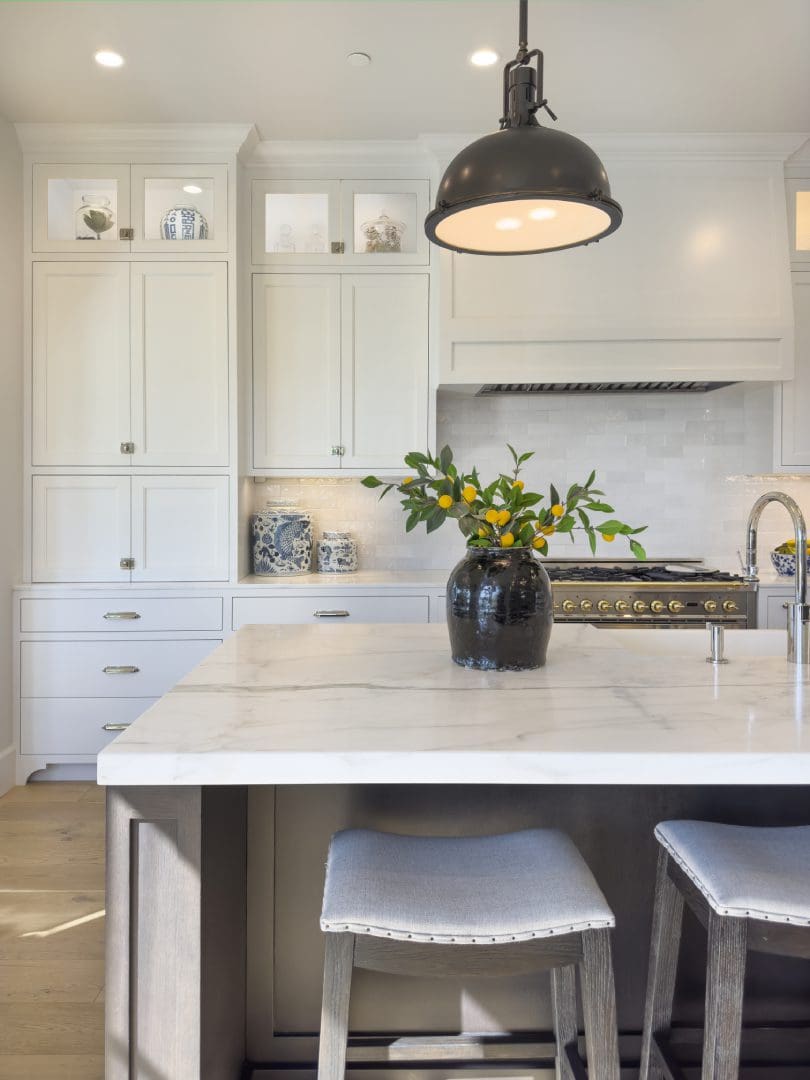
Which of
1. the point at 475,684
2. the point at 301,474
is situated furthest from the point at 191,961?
the point at 301,474

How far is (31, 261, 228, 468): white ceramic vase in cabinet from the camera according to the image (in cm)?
339

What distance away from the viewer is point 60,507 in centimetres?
342

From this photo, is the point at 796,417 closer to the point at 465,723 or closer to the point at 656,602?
the point at 656,602

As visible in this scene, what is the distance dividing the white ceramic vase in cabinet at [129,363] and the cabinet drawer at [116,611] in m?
0.60

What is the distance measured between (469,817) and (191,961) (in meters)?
0.54

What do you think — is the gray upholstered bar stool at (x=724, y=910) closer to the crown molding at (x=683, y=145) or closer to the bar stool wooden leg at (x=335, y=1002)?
the bar stool wooden leg at (x=335, y=1002)

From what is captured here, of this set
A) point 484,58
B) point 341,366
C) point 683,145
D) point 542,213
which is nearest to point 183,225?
point 341,366

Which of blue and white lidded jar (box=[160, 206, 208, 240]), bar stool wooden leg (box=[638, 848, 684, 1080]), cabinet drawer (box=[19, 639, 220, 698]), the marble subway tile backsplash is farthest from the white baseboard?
bar stool wooden leg (box=[638, 848, 684, 1080])

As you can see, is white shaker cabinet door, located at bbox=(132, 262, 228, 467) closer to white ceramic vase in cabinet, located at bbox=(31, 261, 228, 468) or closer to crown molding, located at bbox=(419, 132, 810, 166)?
white ceramic vase in cabinet, located at bbox=(31, 261, 228, 468)

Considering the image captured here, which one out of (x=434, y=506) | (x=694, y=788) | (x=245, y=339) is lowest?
(x=694, y=788)

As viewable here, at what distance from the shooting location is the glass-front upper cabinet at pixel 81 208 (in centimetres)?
338

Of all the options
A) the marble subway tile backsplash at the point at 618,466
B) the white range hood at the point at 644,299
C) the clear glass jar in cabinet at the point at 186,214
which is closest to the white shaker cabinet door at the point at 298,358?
the clear glass jar in cabinet at the point at 186,214

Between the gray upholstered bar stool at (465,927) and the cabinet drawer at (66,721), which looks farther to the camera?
the cabinet drawer at (66,721)

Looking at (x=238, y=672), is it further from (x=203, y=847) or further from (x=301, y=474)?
(x=301, y=474)
